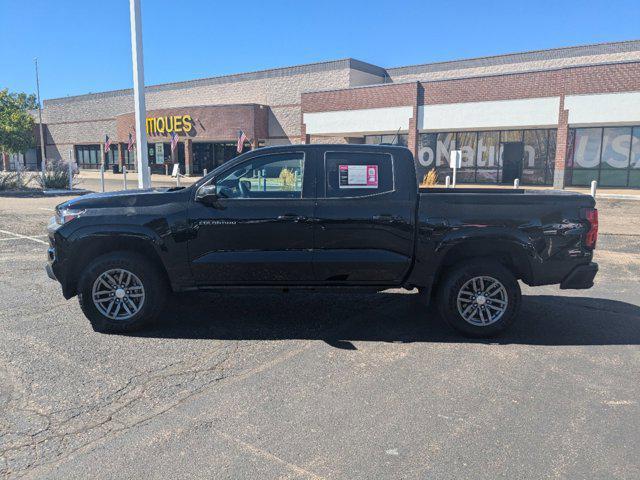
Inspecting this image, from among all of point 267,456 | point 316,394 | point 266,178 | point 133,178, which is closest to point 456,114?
point 133,178

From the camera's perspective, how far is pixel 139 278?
17.7 feet

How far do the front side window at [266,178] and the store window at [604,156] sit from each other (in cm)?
2790

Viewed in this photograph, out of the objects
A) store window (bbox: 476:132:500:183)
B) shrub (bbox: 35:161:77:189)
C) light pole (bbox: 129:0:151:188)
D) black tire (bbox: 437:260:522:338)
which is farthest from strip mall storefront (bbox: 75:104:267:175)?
black tire (bbox: 437:260:522:338)

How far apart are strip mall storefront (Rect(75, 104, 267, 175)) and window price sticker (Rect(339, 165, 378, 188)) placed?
35690 millimetres

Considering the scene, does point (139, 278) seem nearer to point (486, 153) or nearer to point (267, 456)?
point (267, 456)

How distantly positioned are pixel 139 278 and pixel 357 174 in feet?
8.07

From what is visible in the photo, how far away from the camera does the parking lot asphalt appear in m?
3.23

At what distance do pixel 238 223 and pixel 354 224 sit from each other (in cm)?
115

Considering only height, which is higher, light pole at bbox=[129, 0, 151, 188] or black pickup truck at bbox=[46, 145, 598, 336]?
light pole at bbox=[129, 0, 151, 188]

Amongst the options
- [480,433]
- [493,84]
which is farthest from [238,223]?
[493,84]

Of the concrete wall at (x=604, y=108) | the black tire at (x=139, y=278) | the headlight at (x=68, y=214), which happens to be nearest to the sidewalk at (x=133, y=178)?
the concrete wall at (x=604, y=108)

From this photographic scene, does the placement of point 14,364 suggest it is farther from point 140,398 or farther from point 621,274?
point 621,274

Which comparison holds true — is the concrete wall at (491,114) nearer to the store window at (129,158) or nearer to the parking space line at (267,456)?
the parking space line at (267,456)

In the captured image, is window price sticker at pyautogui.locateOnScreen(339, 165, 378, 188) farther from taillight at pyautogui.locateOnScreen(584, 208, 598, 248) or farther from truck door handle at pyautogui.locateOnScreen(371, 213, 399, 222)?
taillight at pyautogui.locateOnScreen(584, 208, 598, 248)
